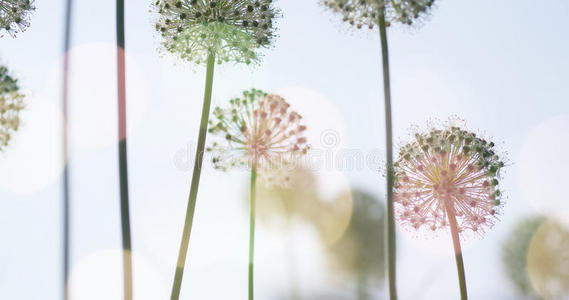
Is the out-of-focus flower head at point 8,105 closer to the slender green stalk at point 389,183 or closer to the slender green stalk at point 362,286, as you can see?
the slender green stalk at point 389,183

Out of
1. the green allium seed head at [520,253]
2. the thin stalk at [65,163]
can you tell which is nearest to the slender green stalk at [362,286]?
the green allium seed head at [520,253]

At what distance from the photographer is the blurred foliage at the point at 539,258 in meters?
22.2

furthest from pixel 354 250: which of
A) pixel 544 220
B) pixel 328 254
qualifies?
pixel 544 220

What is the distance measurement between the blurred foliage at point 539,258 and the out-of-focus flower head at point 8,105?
24054mm

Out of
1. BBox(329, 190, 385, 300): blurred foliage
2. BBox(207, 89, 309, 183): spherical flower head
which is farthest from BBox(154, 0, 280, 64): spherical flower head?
BBox(329, 190, 385, 300): blurred foliage

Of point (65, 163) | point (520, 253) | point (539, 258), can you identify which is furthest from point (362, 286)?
point (65, 163)

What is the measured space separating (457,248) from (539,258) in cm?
2143

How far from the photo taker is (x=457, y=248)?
198 inches

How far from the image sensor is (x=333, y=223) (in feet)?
86.3

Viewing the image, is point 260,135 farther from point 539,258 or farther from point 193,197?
point 539,258

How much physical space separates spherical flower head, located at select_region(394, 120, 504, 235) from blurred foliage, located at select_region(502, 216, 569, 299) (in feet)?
65.3

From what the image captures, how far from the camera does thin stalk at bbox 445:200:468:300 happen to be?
185 inches

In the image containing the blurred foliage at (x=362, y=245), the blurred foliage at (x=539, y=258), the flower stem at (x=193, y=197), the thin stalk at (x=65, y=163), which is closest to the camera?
the thin stalk at (x=65, y=163)

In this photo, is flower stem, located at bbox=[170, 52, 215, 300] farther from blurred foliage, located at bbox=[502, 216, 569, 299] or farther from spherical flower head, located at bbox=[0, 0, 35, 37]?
blurred foliage, located at bbox=[502, 216, 569, 299]
